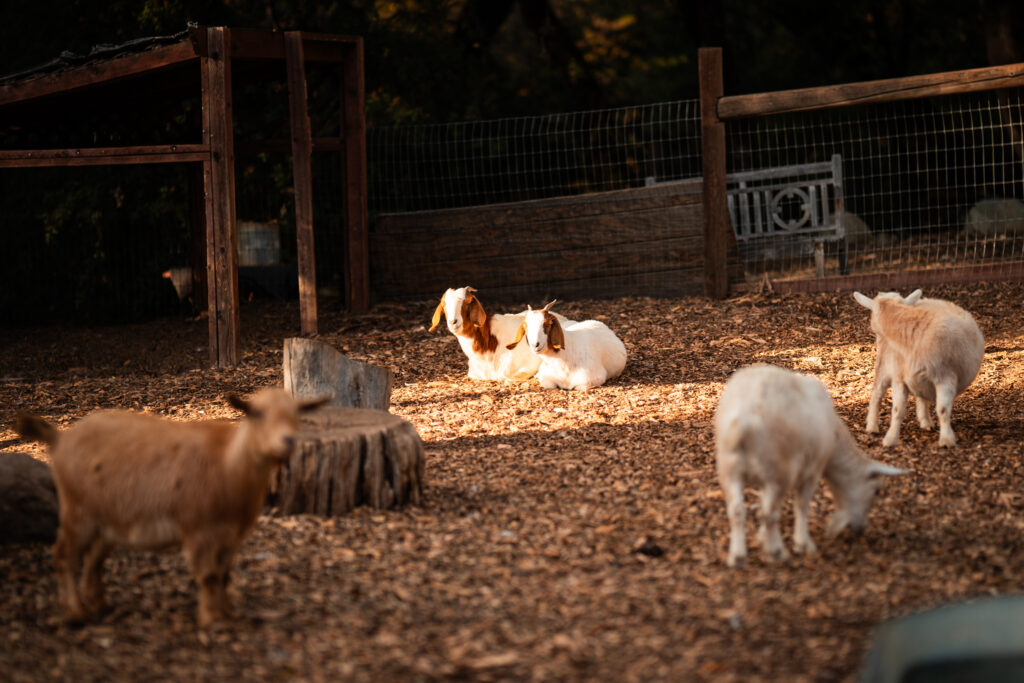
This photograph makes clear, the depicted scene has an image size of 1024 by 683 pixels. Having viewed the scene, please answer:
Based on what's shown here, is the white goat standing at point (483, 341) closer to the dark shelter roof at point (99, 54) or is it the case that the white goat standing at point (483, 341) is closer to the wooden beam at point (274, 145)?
the dark shelter roof at point (99, 54)

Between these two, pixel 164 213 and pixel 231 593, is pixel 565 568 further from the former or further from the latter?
pixel 164 213

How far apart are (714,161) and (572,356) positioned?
152 inches

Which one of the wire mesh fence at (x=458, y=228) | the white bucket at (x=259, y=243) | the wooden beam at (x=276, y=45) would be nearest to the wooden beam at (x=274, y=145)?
the wooden beam at (x=276, y=45)

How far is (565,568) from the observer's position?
454cm

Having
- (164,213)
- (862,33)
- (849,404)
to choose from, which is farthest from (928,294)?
(862,33)

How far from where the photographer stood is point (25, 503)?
498cm

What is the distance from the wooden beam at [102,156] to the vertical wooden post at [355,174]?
98.7 inches

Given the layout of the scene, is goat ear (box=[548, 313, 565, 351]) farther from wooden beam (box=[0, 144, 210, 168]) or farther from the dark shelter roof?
the dark shelter roof

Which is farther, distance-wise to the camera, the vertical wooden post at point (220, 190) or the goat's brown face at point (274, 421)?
the vertical wooden post at point (220, 190)

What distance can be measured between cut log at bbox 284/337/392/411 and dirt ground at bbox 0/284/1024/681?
565 mm

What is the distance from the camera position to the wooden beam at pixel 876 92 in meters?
10.4

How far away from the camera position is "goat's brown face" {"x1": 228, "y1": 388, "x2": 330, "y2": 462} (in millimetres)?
3670

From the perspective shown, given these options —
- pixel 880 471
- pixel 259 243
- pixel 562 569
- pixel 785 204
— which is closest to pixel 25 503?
pixel 562 569

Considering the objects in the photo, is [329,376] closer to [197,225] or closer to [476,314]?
[476,314]
